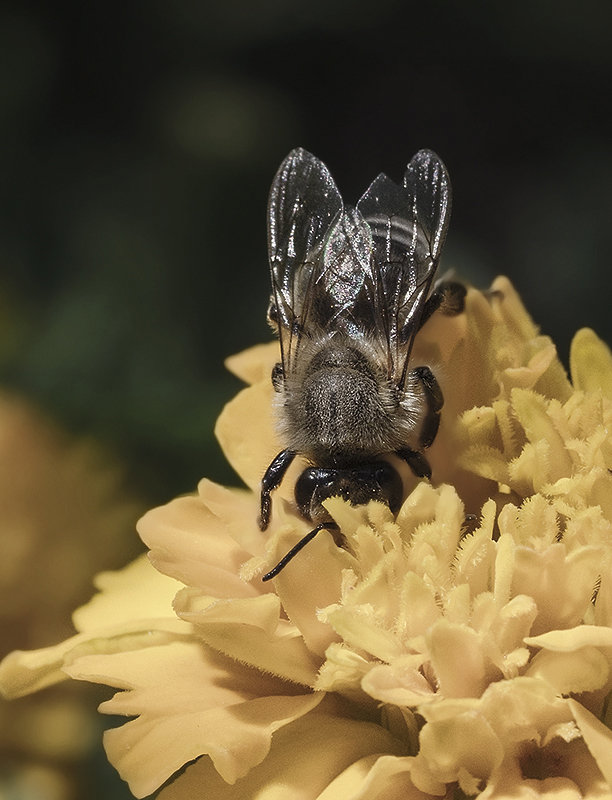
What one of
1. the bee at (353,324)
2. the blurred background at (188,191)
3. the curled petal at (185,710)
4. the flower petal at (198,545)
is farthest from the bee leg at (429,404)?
the blurred background at (188,191)

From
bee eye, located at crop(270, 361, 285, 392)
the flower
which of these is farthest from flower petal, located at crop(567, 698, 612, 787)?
bee eye, located at crop(270, 361, 285, 392)

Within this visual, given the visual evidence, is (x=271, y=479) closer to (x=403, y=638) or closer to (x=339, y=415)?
(x=339, y=415)

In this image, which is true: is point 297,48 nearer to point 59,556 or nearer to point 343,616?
point 59,556

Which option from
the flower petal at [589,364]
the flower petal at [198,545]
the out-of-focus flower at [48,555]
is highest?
the flower petal at [589,364]

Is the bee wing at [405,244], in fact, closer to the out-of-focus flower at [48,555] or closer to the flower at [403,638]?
the flower at [403,638]

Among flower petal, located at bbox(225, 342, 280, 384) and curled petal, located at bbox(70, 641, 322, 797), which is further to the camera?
flower petal, located at bbox(225, 342, 280, 384)

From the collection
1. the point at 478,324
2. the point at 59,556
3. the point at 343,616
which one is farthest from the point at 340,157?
the point at 343,616

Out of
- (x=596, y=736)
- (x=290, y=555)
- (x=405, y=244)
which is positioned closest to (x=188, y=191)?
(x=405, y=244)

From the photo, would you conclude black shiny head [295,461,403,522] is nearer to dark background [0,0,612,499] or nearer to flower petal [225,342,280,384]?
flower petal [225,342,280,384]
